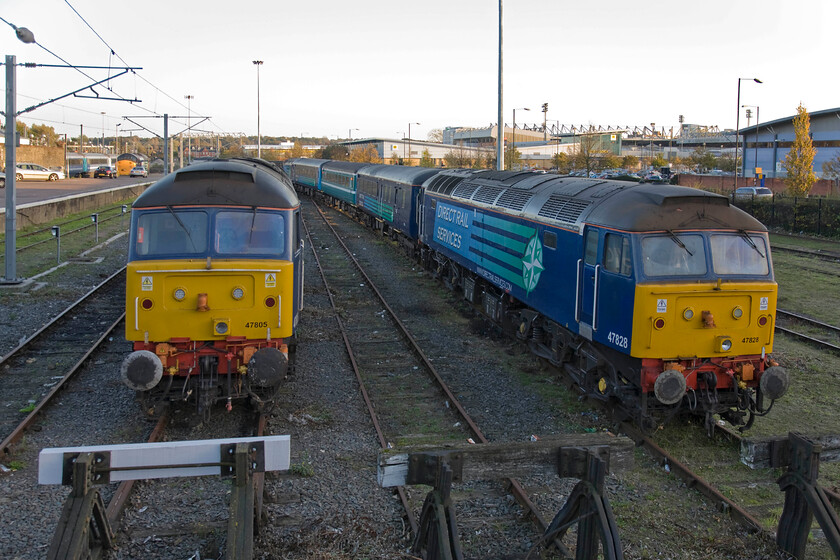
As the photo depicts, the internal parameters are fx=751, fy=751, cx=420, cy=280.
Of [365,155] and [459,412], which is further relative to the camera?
[365,155]

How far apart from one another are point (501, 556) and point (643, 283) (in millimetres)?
3893

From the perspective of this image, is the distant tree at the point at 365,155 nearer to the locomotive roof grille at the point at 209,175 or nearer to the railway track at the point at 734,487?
the locomotive roof grille at the point at 209,175

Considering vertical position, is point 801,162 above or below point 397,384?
above

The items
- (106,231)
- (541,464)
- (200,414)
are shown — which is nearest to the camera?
(541,464)

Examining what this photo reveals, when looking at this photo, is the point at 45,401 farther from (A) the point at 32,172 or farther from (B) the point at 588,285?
(A) the point at 32,172

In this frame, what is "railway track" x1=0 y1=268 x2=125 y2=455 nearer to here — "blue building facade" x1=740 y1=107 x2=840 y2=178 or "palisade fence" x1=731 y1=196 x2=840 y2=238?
"palisade fence" x1=731 y1=196 x2=840 y2=238

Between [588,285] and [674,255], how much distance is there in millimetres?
1412

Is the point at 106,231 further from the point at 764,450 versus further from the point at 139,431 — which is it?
the point at 764,450

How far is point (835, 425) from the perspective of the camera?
10.1 metres

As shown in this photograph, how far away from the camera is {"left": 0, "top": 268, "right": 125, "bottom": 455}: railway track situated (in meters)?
9.88

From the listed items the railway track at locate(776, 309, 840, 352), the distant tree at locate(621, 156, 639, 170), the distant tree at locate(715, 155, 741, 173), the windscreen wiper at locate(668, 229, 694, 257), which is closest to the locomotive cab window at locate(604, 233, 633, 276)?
the windscreen wiper at locate(668, 229, 694, 257)

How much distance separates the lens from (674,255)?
30.0 feet

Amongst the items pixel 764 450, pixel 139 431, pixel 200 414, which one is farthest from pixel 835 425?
pixel 139 431

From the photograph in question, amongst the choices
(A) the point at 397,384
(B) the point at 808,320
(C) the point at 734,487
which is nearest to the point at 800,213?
(B) the point at 808,320
